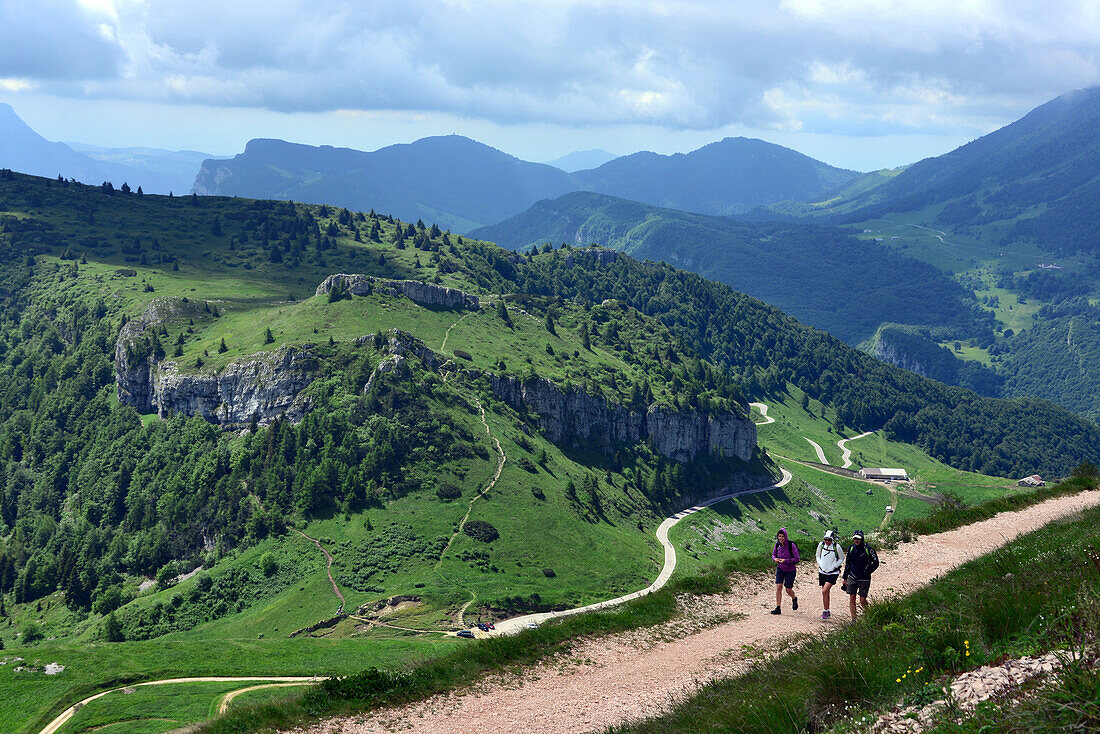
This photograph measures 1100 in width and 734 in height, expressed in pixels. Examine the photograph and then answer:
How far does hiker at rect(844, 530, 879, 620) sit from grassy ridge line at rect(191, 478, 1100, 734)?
833cm

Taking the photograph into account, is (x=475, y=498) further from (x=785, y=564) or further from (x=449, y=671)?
(x=449, y=671)

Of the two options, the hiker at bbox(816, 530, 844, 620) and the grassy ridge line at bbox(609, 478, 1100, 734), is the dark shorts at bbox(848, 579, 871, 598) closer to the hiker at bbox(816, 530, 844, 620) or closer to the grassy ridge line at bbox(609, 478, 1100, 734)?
the hiker at bbox(816, 530, 844, 620)

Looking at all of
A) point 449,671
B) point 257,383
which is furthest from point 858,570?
point 257,383

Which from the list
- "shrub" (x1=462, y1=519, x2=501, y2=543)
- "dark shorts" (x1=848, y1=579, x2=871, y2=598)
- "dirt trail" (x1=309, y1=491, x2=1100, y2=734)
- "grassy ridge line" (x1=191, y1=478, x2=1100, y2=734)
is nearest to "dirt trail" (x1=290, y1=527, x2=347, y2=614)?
"shrub" (x1=462, y1=519, x2=501, y2=543)

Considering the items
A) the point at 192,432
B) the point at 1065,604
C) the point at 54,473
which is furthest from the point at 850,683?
the point at 54,473

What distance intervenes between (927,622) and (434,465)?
443 feet

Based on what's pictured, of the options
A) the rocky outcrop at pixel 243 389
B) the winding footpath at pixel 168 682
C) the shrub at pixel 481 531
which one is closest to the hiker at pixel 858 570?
the winding footpath at pixel 168 682

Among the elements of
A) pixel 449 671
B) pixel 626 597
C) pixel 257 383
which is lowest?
pixel 626 597

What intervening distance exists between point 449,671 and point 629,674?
21.4 feet

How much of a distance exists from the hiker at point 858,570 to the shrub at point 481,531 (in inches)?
4163

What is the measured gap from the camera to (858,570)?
26641 millimetres

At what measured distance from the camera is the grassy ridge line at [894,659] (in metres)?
14.8

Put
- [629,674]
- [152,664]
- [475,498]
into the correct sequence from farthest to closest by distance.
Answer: [475,498], [152,664], [629,674]

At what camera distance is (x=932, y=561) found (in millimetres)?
34875
